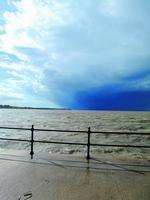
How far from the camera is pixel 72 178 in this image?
7.47m

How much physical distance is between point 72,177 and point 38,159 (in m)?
Answer: 2.65

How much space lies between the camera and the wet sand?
241 inches

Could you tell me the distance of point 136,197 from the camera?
6.05m

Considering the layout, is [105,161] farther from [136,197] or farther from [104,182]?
[136,197]

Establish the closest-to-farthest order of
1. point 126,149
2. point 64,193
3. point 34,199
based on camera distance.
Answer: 1. point 34,199
2. point 64,193
3. point 126,149

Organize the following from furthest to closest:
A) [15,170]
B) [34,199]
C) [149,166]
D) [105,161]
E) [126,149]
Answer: [126,149]
[105,161]
[149,166]
[15,170]
[34,199]

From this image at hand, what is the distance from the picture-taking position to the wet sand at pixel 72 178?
6.11m

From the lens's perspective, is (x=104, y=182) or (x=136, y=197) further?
(x=104, y=182)

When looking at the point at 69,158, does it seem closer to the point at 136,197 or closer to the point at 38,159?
the point at 38,159

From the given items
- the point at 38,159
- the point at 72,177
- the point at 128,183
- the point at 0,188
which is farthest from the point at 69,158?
the point at 0,188

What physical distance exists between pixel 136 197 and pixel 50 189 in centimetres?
184

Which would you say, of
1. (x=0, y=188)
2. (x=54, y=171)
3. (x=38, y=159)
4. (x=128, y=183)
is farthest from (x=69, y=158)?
(x=0, y=188)

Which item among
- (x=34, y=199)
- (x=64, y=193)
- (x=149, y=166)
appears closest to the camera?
(x=34, y=199)

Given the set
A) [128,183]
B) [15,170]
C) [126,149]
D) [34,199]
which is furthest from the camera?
[126,149]
